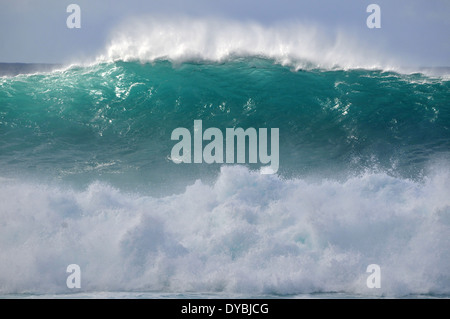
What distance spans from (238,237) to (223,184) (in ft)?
3.48

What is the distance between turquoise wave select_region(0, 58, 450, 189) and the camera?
9.37m

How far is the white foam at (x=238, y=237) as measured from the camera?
228 inches

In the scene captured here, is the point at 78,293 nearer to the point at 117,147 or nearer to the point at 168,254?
the point at 168,254

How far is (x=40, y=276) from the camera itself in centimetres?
594

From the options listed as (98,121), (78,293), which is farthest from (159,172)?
(78,293)

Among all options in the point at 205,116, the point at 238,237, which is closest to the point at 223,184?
the point at 238,237

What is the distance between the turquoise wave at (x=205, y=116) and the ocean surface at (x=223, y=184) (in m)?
0.03

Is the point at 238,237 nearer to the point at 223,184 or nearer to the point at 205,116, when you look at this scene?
the point at 223,184

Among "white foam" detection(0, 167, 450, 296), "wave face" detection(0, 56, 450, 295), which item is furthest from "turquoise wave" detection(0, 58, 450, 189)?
"white foam" detection(0, 167, 450, 296)

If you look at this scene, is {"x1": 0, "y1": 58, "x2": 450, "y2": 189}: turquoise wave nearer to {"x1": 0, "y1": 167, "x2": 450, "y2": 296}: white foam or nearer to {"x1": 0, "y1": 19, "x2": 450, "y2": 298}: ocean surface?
{"x1": 0, "y1": 19, "x2": 450, "y2": 298}: ocean surface

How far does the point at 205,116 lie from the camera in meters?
10.0
